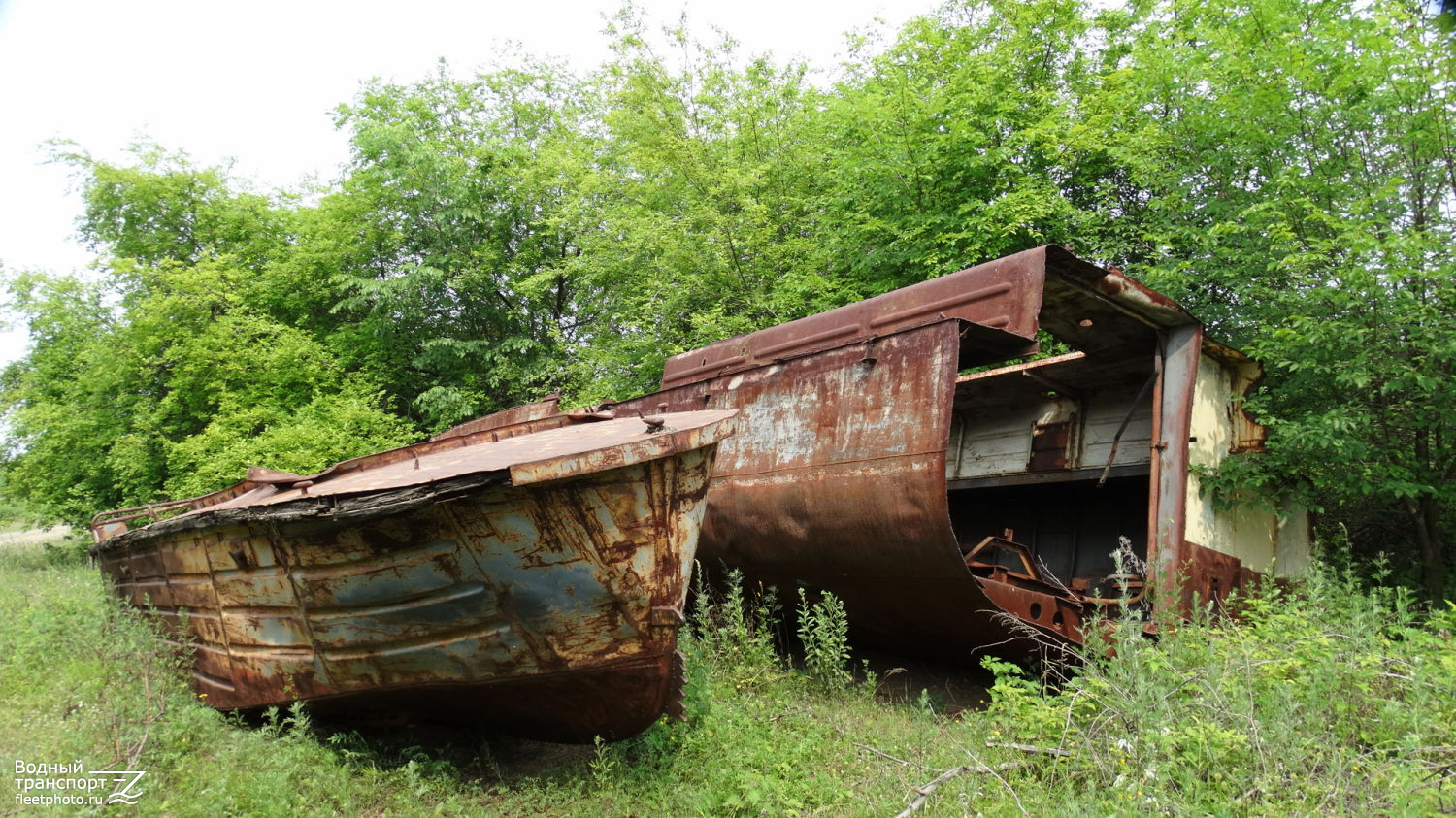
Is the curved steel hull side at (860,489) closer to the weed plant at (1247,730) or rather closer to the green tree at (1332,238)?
the weed plant at (1247,730)

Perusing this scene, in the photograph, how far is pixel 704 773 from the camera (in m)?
4.04

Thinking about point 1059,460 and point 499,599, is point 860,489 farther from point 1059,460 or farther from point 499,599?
point 1059,460

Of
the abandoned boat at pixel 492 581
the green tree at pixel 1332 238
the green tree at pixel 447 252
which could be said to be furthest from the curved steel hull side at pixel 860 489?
the green tree at pixel 447 252

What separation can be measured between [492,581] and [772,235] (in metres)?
10.3

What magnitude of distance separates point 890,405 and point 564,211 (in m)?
11.9

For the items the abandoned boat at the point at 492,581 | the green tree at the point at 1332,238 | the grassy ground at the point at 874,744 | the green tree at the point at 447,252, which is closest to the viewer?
the grassy ground at the point at 874,744

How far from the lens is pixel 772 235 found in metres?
13.2

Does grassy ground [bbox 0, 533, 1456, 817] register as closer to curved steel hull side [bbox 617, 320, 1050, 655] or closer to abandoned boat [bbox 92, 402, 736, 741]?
abandoned boat [bbox 92, 402, 736, 741]

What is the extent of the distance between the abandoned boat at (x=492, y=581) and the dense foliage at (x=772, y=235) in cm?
381

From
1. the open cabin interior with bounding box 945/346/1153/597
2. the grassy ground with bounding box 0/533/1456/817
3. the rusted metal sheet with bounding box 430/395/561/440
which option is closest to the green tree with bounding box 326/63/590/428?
the rusted metal sheet with bounding box 430/395/561/440

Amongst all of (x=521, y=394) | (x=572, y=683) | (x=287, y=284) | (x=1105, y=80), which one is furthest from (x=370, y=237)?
(x=572, y=683)

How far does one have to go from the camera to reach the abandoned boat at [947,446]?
5.01 m

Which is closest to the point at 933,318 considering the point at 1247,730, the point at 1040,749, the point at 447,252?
the point at 1040,749

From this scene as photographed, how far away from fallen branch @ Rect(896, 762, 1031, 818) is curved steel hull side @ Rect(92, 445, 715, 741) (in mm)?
1421
